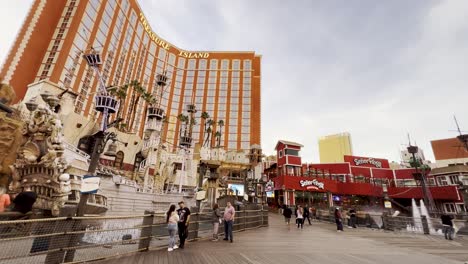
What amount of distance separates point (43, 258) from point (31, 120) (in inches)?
465

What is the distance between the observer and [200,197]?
9992 mm

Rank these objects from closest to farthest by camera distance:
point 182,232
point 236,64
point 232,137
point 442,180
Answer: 1. point 182,232
2. point 442,180
3. point 232,137
4. point 236,64

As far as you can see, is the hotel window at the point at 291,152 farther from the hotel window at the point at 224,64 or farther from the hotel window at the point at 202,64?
the hotel window at the point at 202,64

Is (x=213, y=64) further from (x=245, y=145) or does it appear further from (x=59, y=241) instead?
(x=59, y=241)

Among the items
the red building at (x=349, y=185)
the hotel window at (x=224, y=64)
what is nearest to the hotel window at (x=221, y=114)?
the hotel window at (x=224, y=64)

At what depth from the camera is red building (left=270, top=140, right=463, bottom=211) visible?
35.1 m

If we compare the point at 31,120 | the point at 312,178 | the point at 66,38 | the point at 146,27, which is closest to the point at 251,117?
the point at 312,178

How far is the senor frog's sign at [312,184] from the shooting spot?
3509 centimetres

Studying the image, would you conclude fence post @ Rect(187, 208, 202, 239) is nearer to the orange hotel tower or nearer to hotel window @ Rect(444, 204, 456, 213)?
the orange hotel tower

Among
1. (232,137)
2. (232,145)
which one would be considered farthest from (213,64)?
(232,145)

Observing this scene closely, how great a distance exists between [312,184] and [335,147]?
124m

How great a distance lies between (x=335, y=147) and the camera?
145625 millimetres

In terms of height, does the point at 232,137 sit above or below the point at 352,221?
above

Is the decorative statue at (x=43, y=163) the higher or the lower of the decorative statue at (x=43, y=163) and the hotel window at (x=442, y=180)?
the lower
